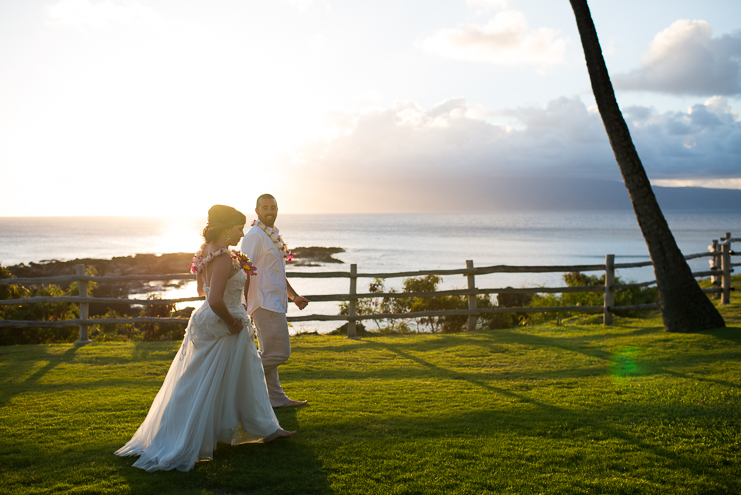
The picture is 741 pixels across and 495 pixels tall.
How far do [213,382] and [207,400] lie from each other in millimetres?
126

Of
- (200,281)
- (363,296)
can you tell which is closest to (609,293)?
(363,296)

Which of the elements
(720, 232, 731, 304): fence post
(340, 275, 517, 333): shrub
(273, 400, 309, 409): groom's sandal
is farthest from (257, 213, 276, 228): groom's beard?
(720, 232, 731, 304): fence post

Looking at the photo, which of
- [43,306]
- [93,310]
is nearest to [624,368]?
[43,306]

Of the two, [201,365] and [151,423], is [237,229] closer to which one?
[201,365]

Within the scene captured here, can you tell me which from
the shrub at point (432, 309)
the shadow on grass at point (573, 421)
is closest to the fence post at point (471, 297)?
the shrub at point (432, 309)

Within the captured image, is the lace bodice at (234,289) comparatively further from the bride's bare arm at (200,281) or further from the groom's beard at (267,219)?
the groom's beard at (267,219)

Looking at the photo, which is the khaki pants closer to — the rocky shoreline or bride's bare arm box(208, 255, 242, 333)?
bride's bare arm box(208, 255, 242, 333)

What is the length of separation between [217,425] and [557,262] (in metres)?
46.8

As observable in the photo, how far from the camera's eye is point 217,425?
3.53 metres

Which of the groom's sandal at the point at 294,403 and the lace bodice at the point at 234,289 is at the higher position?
the lace bodice at the point at 234,289

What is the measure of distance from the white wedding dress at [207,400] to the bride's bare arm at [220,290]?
0.13m

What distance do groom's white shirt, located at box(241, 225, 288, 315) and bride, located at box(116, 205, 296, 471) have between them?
2.32ft

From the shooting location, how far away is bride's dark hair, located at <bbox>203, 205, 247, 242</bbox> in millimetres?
3559

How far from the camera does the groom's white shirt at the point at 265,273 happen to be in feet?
14.8
